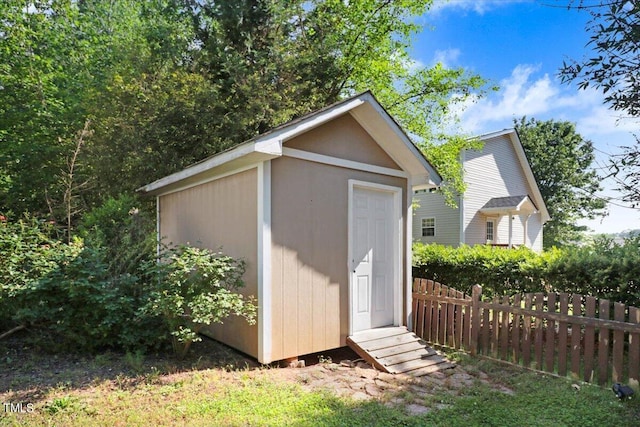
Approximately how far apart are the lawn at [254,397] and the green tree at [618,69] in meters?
2.67

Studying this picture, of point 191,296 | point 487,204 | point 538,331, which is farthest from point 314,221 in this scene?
point 487,204

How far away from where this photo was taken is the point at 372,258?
5934 millimetres

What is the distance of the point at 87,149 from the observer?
31.4 ft

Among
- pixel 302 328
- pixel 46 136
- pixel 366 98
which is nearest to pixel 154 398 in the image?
pixel 302 328

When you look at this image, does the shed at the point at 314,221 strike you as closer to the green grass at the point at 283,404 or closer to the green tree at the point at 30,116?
the green grass at the point at 283,404

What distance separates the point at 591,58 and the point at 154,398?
6.15 meters

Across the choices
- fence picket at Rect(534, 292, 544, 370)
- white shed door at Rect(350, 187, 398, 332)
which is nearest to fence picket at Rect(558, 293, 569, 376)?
fence picket at Rect(534, 292, 544, 370)

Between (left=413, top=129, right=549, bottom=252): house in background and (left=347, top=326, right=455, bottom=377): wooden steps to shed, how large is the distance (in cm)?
1198

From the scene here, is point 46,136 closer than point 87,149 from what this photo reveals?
No

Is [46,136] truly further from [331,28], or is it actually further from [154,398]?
[154,398]

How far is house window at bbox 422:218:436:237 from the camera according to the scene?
18.0 meters

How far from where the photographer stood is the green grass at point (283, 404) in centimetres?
336

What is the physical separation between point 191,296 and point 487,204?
16417mm

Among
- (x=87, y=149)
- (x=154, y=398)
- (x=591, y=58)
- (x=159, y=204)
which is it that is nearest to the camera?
(x=154, y=398)
